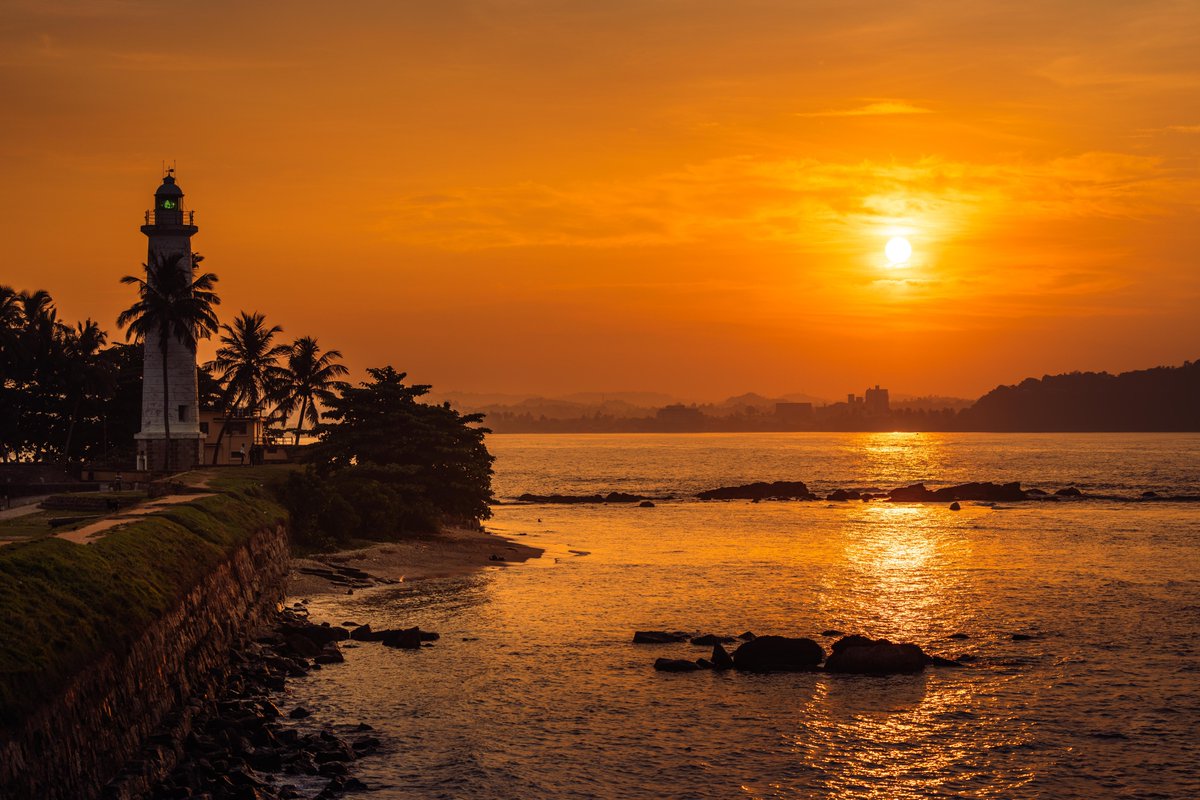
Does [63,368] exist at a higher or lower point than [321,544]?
higher

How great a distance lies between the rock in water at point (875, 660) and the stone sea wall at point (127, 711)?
20.3 metres

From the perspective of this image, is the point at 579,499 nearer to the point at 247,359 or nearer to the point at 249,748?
the point at 247,359

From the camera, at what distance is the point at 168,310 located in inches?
2751

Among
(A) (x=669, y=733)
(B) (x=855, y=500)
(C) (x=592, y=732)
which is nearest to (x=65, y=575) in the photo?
(C) (x=592, y=732)

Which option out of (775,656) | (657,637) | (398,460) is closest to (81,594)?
(775,656)

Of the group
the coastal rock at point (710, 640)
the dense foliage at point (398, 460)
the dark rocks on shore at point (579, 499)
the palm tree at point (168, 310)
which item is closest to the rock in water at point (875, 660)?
the coastal rock at point (710, 640)

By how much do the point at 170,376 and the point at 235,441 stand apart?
19410 millimetres

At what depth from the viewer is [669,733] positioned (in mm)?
29406

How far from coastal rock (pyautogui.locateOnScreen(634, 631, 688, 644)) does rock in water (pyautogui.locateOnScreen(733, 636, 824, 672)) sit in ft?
14.4

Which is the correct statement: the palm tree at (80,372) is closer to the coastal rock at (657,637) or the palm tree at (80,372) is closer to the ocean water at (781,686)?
the ocean water at (781,686)

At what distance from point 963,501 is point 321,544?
3722 inches

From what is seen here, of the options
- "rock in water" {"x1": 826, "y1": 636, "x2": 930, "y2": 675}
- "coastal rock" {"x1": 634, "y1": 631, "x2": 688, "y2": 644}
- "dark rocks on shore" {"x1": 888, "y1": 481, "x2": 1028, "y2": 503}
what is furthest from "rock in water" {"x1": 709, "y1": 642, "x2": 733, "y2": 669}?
"dark rocks on shore" {"x1": 888, "y1": 481, "x2": 1028, "y2": 503}

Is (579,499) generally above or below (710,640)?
below

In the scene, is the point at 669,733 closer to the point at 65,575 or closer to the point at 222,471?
the point at 65,575
